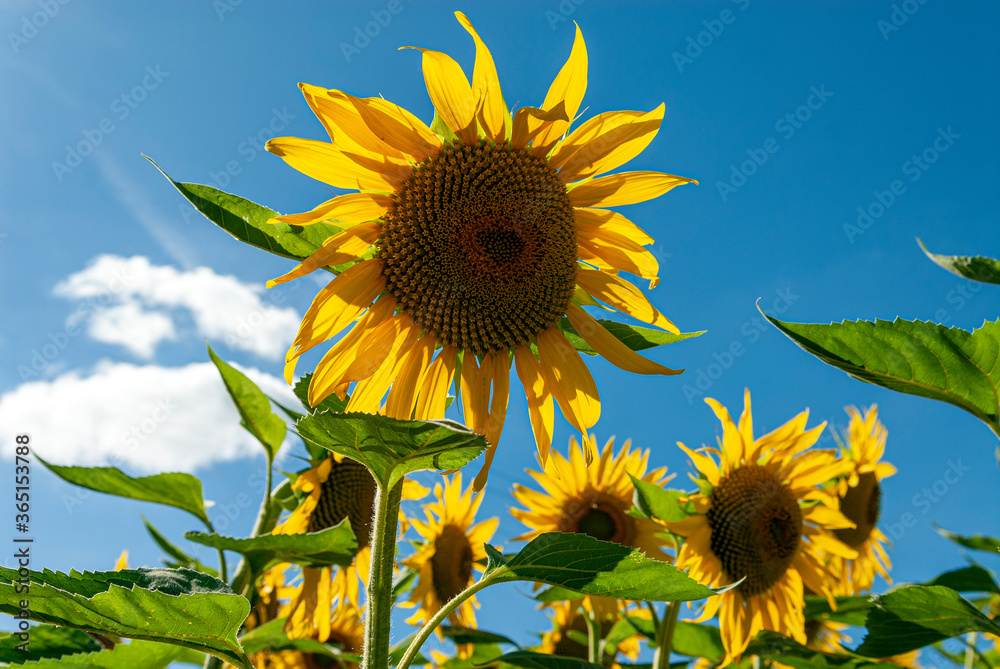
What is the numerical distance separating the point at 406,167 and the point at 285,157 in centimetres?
34

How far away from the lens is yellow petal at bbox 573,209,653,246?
207 centimetres

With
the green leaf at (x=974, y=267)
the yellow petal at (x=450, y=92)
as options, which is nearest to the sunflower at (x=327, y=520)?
the yellow petal at (x=450, y=92)

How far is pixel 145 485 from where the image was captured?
7.73 ft

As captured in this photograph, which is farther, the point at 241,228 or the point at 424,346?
the point at 424,346

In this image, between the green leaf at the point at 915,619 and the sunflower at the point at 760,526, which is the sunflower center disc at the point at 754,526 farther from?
the green leaf at the point at 915,619

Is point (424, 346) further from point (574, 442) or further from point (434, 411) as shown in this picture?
point (574, 442)

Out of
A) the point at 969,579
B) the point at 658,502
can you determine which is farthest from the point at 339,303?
the point at 969,579

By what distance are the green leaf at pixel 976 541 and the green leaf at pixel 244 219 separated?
3.38 meters

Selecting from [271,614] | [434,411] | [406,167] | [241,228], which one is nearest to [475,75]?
[406,167]

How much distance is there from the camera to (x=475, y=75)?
5.88 feet

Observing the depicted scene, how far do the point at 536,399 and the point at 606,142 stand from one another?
77 centimetres

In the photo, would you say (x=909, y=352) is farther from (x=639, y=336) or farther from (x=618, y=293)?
(x=618, y=293)

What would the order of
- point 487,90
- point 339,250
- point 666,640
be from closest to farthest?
point 339,250 → point 487,90 → point 666,640

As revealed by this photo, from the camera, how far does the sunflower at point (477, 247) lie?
1.80 meters
